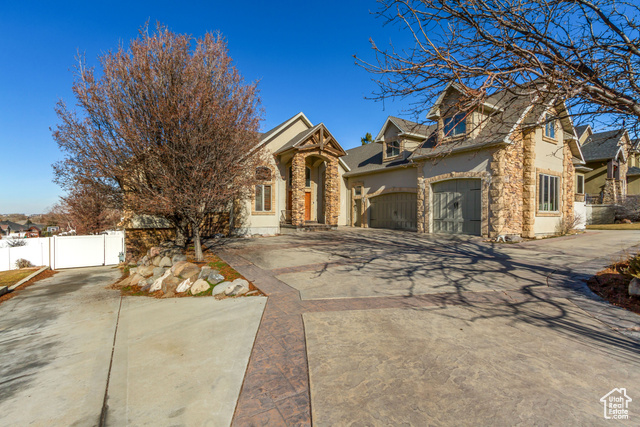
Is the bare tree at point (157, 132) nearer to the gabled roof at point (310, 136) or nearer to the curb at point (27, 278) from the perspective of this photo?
the curb at point (27, 278)

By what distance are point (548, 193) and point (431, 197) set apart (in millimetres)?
5666

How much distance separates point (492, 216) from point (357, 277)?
30.0 ft

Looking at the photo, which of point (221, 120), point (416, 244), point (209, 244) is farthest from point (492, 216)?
point (209, 244)

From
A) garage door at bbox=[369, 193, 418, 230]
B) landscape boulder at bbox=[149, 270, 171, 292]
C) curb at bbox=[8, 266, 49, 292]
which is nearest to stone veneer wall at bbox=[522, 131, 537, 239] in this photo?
garage door at bbox=[369, 193, 418, 230]

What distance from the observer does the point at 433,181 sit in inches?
585

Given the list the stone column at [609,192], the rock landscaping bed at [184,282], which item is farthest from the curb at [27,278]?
the stone column at [609,192]

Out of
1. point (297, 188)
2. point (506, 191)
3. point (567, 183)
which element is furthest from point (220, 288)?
point (567, 183)

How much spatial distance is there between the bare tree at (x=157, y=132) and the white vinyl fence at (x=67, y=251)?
388 centimetres

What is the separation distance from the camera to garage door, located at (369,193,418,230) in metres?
17.3

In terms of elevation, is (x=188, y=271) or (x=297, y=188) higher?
(x=297, y=188)

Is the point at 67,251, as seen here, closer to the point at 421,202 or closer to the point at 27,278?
the point at 27,278

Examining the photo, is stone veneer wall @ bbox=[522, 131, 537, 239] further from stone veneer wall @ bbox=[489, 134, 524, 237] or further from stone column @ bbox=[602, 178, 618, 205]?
stone column @ bbox=[602, 178, 618, 205]

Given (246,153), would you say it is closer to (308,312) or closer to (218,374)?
(308,312)

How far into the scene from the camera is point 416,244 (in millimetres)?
11547
